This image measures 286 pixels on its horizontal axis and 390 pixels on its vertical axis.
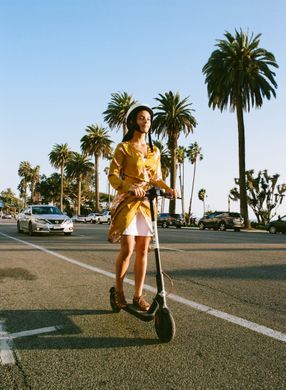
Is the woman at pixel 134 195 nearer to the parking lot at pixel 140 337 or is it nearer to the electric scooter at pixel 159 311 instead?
the electric scooter at pixel 159 311

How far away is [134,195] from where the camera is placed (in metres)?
3.66

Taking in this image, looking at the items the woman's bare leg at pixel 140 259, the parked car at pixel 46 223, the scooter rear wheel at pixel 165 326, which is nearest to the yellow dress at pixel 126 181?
the woman's bare leg at pixel 140 259

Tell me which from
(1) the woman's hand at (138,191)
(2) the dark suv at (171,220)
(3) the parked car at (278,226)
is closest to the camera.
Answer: (1) the woman's hand at (138,191)

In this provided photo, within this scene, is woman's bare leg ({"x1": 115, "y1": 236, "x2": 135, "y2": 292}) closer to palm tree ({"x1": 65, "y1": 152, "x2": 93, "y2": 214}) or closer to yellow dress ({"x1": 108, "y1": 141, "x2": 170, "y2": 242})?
yellow dress ({"x1": 108, "y1": 141, "x2": 170, "y2": 242})

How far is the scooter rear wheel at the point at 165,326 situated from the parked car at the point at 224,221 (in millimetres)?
31229

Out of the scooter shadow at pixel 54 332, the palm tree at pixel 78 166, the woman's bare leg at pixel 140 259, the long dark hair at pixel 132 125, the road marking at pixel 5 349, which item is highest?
the palm tree at pixel 78 166

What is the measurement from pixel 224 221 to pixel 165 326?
3194 cm

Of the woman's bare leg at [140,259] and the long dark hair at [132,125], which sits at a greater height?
the long dark hair at [132,125]

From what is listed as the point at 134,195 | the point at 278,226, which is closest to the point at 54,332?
the point at 134,195

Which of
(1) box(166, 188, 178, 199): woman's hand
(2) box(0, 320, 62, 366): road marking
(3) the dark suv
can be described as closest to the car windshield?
(2) box(0, 320, 62, 366): road marking

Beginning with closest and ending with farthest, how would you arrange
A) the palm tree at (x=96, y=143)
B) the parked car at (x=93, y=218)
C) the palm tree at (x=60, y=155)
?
1. the parked car at (x=93, y=218)
2. the palm tree at (x=96, y=143)
3. the palm tree at (x=60, y=155)

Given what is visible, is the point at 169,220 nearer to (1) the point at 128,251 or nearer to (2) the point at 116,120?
(2) the point at 116,120

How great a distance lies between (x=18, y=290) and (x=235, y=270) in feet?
12.0

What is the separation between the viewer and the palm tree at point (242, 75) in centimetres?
3634
